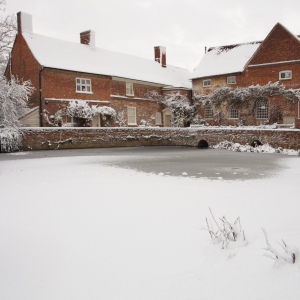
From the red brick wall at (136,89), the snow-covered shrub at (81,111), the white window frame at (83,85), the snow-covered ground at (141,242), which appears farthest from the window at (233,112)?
the snow-covered ground at (141,242)

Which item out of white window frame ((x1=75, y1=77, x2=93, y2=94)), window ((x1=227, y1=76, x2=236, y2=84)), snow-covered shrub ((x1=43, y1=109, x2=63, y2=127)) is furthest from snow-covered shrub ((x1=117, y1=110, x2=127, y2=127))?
window ((x1=227, y1=76, x2=236, y2=84))

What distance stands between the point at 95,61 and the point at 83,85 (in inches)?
144

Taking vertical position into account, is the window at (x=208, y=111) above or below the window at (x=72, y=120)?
A: above

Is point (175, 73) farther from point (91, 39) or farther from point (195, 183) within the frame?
point (195, 183)

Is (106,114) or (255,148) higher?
(106,114)

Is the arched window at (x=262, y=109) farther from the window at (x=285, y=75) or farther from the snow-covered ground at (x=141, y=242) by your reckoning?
the snow-covered ground at (x=141, y=242)


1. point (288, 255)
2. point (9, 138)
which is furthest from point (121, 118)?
point (288, 255)

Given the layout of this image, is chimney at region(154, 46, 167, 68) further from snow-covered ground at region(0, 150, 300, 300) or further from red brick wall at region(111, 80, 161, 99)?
snow-covered ground at region(0, 150, 300, 300)

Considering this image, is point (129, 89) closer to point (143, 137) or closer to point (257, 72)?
point (143, 137)

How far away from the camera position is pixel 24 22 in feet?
92.4

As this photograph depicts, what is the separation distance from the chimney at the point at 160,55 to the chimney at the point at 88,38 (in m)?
9.74

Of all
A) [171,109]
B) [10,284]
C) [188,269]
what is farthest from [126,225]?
[171,109]

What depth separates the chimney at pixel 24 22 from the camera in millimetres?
27875

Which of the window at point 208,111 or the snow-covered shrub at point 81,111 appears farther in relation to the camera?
the window at point 208,111
